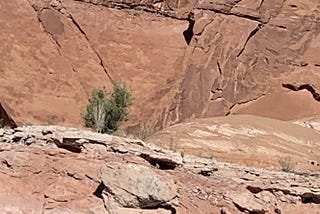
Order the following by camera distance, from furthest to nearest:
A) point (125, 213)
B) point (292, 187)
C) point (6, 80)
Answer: point (6, 80), point (292, 187), point (125, 213)

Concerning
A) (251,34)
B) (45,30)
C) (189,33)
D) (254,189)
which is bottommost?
(254,189)

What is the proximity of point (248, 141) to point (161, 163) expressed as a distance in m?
4.08

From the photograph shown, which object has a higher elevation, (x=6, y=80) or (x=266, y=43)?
(x=266, y=43)

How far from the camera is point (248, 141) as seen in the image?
613 inches

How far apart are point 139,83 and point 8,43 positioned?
13.5ft

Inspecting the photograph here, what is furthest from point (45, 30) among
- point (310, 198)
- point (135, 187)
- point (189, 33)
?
point (310, 198)

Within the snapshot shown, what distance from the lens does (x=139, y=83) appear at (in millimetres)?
23219

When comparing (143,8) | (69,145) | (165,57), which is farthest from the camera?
(143,8)

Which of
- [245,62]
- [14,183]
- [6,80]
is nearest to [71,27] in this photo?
[6,80]

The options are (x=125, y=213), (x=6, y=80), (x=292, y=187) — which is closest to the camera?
(x=125, y=213)

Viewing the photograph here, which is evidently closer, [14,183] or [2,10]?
[14,183]

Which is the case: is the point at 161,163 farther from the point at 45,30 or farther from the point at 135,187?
the point at 45,30

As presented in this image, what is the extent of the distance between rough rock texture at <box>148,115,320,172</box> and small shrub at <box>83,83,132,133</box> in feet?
5.30

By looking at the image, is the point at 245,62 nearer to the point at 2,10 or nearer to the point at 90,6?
the point at 90,6
